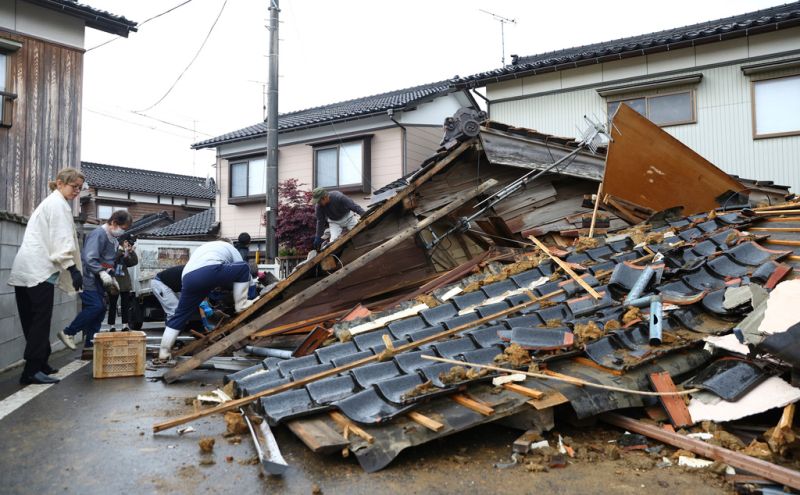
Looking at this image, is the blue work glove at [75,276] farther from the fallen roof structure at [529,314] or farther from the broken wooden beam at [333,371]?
the broken wooden beam at [333,371]

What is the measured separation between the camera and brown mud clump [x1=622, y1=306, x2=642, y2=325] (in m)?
3.77

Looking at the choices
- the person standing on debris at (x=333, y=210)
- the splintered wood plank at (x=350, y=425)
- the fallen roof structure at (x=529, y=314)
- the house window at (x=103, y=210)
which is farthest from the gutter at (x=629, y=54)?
the house window at (x=103, y=210)

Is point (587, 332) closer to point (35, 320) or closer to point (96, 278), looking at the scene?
point (35, 320)

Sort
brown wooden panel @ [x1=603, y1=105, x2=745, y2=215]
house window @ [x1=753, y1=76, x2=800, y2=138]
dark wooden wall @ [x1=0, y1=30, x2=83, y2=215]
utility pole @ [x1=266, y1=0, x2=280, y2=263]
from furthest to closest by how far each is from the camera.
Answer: utility pole @ [x1=266, y1=0, x2=280, y2=263]
house window @ [x1=753, y1=76, x2=800, y2=138]
dark wooden wall @ [x1=0, y1=30, x2=83, y2=215]
brown wooden panel @ [x1=603, y1=105, x2=745, y2=215]

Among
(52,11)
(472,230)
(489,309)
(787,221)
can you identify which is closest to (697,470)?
(489,309)

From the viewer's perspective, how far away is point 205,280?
17.7ft

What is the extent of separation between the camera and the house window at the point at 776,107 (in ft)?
33.3

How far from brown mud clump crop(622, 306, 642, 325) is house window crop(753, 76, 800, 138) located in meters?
8.82

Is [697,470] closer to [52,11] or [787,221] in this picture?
[787,221]

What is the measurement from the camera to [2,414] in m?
3.51

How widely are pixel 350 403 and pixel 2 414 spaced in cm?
242

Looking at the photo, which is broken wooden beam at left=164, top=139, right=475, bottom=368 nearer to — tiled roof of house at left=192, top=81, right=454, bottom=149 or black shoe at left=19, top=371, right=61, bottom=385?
black shoe at left=19, top=371, right=61, bottom=385

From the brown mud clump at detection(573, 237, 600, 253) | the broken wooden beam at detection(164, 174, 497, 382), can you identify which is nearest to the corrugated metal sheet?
the brown mud clump at detection(573, 237, 600, 253)

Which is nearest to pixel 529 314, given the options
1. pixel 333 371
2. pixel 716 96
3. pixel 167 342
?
pixel 333 371
